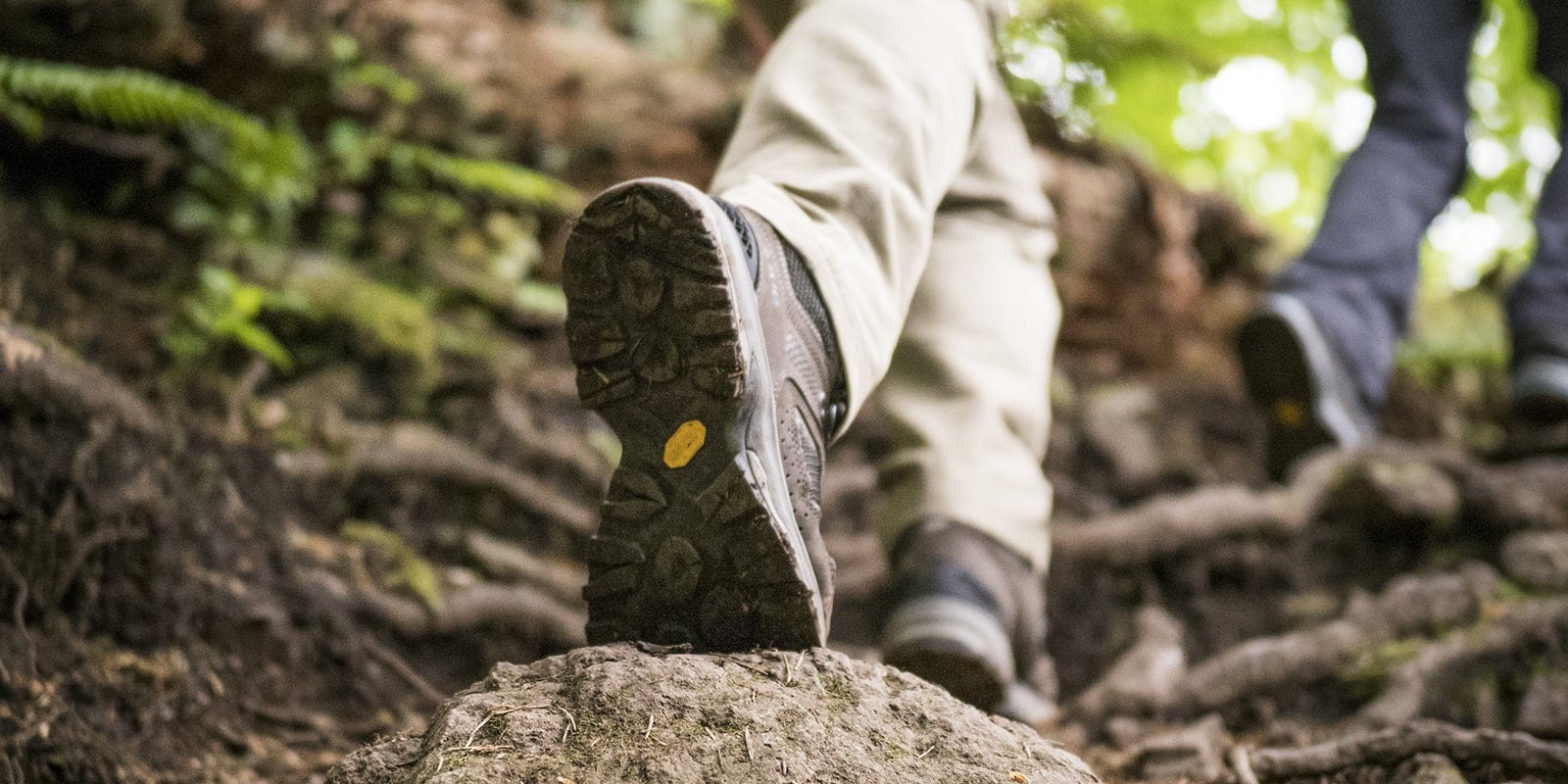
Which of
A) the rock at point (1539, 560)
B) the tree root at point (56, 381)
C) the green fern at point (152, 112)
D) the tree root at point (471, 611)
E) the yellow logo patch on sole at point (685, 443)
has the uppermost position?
the rock at point (1539, 560)

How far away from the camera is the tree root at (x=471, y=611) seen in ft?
8.77

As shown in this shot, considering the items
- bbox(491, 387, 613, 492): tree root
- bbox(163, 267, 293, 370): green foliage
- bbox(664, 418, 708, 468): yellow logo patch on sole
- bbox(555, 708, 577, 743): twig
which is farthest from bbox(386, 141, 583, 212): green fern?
bbox(555, 708, 577, 743): twig

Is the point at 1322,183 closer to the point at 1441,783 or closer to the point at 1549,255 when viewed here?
the point at 1549,255

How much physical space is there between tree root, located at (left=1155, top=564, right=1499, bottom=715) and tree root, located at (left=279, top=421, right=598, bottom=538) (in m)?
1.76

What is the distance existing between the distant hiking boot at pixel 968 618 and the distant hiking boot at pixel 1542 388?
2.62 meters

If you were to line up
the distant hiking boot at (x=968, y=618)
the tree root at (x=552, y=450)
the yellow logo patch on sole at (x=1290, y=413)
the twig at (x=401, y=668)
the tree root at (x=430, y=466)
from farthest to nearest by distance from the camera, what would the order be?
the yellow logo patch on sole at (x=1290, y=413) → the tree root at (x=552, y=450) → the tree root at (x=430, y=466) → the twig at (x=401, y=668) → the distant hiking boot at (x=968, y=618)

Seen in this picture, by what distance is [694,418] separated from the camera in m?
1.53

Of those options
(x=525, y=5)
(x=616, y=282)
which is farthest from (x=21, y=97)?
(x=616, y=282)

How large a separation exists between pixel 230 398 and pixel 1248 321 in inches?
122

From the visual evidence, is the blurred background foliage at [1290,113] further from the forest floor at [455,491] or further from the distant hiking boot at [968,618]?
the distant hiking boot at [968,618]

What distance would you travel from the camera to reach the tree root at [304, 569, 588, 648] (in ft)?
8.77

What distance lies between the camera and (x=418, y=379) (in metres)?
3.65

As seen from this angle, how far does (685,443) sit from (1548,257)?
372 centimetres

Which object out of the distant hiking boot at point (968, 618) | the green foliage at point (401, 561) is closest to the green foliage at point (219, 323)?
the green foliage at point (401, 561)
